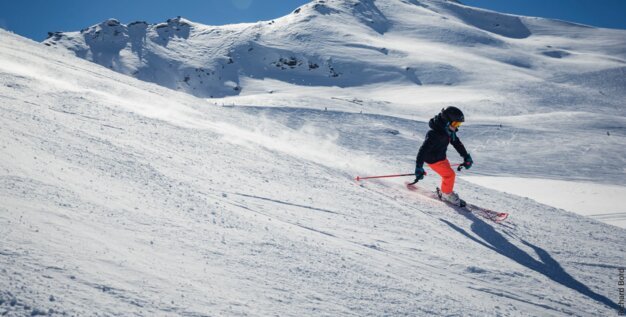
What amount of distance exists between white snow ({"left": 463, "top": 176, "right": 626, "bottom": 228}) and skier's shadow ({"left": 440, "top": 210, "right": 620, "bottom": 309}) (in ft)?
17.9

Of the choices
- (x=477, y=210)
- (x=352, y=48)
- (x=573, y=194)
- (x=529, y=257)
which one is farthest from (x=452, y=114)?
(x=352, y=48)

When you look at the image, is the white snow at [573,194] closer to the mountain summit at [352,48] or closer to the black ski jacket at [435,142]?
the black ski jacket at [435,142]

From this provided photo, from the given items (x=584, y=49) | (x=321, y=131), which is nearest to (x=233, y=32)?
(x=584, y=49)

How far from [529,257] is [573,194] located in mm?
9189

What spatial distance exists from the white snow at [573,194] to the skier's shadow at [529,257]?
214 inches

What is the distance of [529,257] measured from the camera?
4828 millimetres

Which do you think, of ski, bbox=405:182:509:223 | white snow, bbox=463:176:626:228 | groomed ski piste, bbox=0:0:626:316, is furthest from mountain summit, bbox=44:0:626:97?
groomed ski piste, bbox=0:0:626:316

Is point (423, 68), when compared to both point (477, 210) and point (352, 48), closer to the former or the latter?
point (352, 48)

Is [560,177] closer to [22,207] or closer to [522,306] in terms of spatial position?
[522,306]

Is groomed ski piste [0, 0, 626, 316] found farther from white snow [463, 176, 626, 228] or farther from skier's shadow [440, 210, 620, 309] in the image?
white snow [463, 176, 626, 228]

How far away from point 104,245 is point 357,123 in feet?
59.3

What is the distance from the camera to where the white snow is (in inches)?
395

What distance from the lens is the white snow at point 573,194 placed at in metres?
10.0

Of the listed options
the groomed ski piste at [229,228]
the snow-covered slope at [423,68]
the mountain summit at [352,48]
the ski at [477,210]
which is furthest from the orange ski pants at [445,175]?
the mountain summit at [352,48]
